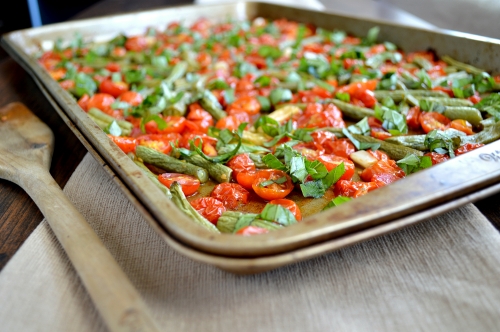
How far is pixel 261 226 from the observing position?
190 cm

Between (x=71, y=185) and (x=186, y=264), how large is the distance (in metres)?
1.01

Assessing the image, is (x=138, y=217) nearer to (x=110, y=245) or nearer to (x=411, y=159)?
(x=110, y=245)

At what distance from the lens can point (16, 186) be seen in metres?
2.50

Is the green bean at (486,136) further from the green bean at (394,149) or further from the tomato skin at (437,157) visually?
the green bean at (394,149)

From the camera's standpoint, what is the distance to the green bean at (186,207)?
2.01 m

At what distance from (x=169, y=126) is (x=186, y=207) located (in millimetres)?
1030

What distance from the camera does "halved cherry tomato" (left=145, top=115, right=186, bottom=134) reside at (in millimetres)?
2979

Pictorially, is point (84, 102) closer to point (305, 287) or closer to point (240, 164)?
point (240, 164)

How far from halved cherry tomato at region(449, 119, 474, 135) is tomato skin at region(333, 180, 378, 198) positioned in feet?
2.81

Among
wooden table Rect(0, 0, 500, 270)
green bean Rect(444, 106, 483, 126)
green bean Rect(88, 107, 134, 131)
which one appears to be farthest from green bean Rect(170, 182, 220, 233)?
green bean Rect(444, 106, 483, 126)

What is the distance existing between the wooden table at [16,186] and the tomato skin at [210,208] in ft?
2.54

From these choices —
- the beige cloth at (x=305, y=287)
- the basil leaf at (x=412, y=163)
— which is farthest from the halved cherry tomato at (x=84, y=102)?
the basil leaf at (x=412, y=163)

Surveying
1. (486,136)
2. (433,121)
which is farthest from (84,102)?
(486,136)

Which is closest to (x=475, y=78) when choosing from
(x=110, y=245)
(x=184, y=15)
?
(x=110, y=245)
